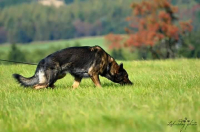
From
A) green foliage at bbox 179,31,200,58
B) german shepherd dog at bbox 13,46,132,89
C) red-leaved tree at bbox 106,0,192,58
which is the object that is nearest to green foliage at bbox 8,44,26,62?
red-leaved tree at bbox 106,0,192,58

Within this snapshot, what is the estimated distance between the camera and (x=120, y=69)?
11.7 meters

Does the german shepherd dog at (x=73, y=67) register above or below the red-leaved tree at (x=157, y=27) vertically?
below

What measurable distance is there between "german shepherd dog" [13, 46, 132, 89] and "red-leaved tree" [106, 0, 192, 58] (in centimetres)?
4190

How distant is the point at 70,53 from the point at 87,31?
557 feet

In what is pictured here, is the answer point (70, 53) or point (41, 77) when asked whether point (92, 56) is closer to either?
point (70, 53)

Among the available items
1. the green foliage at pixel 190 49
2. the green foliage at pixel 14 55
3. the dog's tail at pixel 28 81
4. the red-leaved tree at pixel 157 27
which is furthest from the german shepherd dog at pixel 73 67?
the green foliage at pixel 14 55

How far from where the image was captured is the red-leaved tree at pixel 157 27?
53062 millimetres

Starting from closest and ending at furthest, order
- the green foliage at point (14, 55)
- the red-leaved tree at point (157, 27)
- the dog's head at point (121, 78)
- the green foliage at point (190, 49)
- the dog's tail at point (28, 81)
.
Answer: the dog's tail at point (28, 81)
the dog's head at point (121, 78)
the red-leaved tree at point (157, 27)
the green foliage at point (190, 49)
the green foliage at point (14, 55)

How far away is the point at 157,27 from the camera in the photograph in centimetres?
5388

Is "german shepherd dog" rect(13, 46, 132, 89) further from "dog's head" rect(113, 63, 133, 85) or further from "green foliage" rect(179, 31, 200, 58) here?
"green foliage" rect(179, 31, 200, 58)

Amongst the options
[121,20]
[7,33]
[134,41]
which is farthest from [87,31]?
[134,41]

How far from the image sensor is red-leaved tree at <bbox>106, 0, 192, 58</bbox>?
53062 millimetres

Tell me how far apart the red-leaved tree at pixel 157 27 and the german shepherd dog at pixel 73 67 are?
41.9 meters

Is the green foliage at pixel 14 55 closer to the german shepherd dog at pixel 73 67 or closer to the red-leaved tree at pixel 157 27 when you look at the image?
the red-leaved tree at pixel 157 27
